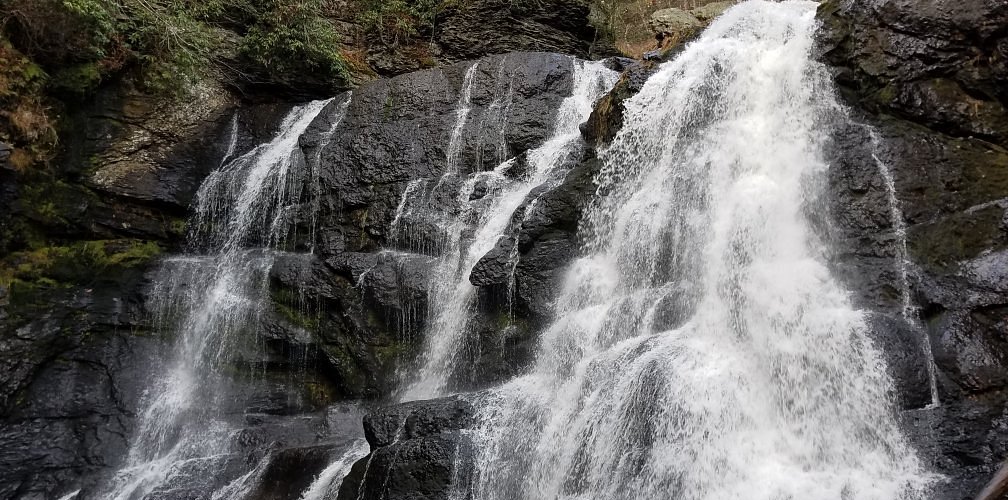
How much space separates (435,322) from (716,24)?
6.93 meters

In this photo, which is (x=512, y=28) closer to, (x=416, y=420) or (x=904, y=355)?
(x=416, y=420)

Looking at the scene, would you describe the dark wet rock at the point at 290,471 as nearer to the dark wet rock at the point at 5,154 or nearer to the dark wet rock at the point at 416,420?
the dark wet rock at the point at 416,420

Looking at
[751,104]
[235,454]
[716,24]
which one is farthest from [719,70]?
[235,454]

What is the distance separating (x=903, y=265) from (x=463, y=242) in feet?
19.7

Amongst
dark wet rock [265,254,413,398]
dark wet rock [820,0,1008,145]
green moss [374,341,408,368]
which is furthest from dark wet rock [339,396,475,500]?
dark wet rock [820,0,1008,145]

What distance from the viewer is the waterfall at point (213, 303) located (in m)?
9.53

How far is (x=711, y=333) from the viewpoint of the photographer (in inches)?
276

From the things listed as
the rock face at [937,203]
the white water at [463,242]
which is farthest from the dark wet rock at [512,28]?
the rock face at [937,203]

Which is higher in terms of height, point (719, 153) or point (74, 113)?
point (74, 113)

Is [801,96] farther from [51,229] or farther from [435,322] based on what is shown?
[51,229]

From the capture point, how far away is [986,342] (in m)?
5.83

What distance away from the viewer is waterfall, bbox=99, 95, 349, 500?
953 centimetres

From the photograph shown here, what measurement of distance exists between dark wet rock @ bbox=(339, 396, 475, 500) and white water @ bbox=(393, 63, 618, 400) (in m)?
Answer: 2.03

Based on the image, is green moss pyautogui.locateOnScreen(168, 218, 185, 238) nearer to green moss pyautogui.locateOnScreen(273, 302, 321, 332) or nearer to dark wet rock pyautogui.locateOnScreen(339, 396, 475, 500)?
green moss pyautogui.locateOnScreen(273, 302, 321, 332)
